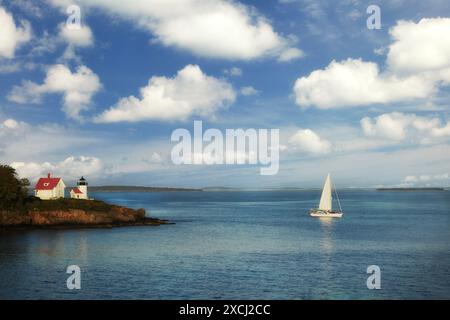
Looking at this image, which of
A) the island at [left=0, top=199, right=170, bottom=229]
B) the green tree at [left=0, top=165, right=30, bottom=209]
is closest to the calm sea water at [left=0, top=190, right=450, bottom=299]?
the island at [left=0, top=199, right=170, bottom=229]

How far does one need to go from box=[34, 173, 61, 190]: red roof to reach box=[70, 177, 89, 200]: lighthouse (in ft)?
20.4

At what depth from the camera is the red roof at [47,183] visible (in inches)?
4203

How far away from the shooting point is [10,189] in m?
89.7

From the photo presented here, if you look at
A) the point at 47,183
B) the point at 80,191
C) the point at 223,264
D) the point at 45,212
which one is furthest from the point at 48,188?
the point at 223,264

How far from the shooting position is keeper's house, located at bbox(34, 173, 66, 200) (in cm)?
10625

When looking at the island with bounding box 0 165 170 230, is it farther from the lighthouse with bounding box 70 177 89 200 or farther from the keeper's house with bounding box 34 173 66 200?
the lighthouse with bounding box 70 177 89 200

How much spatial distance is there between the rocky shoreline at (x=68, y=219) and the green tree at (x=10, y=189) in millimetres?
2552

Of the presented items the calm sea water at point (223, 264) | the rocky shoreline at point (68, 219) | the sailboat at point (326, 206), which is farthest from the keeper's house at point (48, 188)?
the sailboat at point (326, 206)

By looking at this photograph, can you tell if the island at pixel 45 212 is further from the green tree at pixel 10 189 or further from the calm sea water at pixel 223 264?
the calm sea water at pixel 223 264
